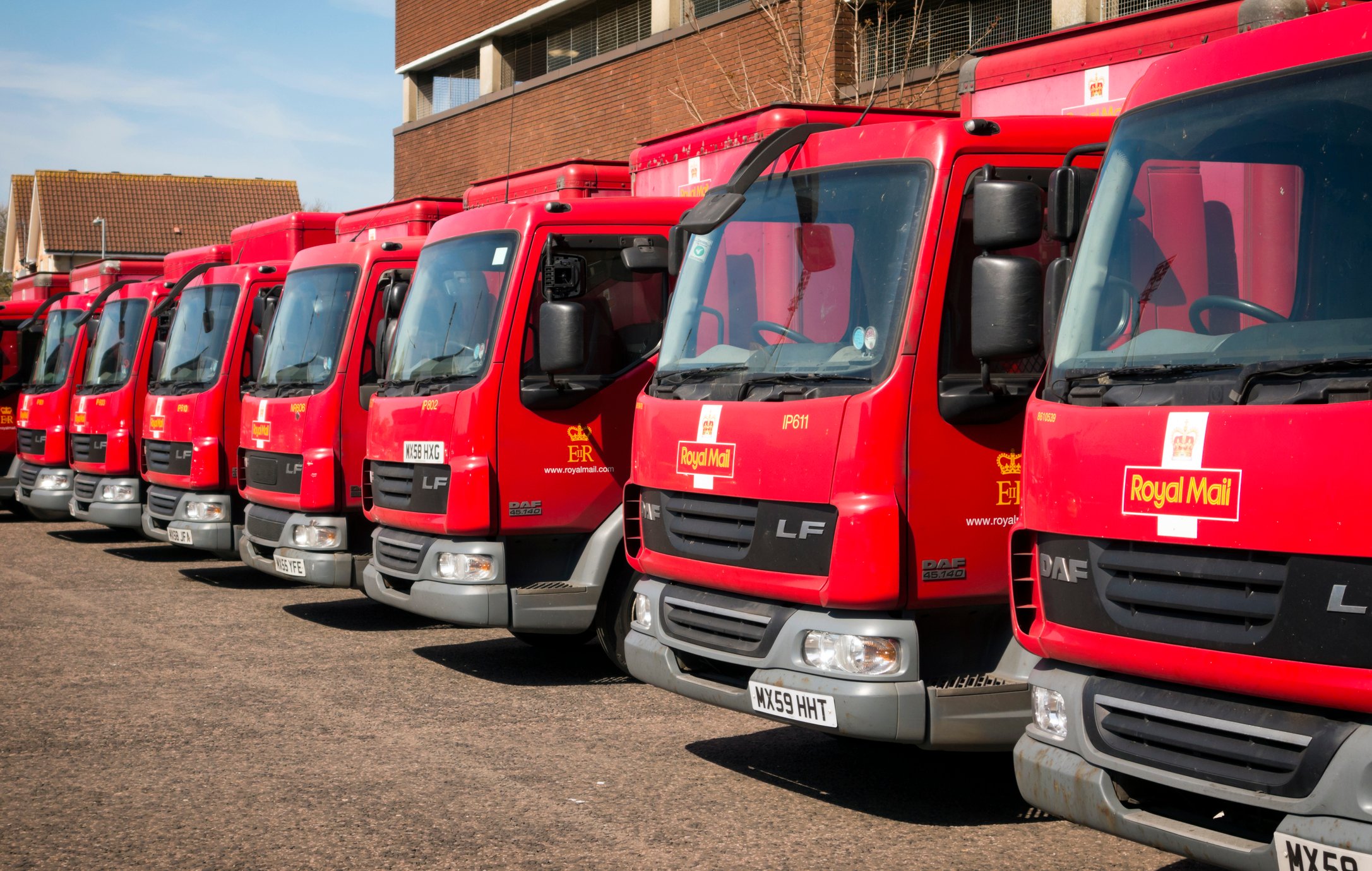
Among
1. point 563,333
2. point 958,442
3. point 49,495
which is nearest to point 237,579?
point 49,495

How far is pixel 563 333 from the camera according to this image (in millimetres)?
7938

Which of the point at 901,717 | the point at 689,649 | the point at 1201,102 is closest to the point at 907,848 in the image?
the point at 901,717

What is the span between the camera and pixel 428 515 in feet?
28.7

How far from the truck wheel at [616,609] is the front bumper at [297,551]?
2489mm

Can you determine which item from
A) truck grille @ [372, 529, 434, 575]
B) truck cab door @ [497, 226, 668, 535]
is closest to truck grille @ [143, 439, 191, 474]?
truck grille @ [372, 529, 434, 575]

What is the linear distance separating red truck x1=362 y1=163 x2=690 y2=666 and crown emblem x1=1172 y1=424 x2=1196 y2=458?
423cm

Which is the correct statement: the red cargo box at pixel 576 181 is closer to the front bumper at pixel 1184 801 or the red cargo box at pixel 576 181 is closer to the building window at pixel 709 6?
the front bumper at pixel 1184 801

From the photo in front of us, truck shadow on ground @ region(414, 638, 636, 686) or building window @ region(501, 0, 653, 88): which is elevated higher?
building window @ region(501, 0, 653, 88)

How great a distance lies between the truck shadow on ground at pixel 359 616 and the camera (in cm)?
1107

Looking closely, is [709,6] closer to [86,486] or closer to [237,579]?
[86,486]

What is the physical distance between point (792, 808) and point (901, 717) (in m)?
0.94

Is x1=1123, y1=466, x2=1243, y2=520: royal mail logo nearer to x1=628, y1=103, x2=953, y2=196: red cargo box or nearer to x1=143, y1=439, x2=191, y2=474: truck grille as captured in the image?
x1=628, y1=103, x2=953, y2=196: red cargo box

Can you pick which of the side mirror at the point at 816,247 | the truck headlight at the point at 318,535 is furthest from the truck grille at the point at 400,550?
the side mirror at the point at 816,247

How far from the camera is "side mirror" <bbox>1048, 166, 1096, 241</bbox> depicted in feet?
16.5
